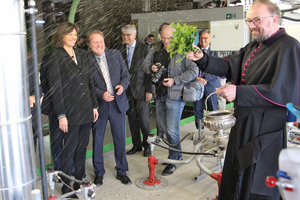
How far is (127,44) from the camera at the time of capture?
5.46 meters

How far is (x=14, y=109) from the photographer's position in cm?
178

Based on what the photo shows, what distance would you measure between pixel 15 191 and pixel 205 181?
3.20 m

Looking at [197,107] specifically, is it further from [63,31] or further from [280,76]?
[280,76]

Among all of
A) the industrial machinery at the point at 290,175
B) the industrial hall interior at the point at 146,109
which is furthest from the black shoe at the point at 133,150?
the industrial machinery at the point at 290,175

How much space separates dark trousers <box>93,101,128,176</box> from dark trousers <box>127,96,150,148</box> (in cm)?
101

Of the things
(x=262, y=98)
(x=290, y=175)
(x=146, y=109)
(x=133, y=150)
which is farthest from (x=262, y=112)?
(x=133, y=150)

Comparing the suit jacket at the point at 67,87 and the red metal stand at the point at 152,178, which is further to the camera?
the red metal stand at the point at 152,178

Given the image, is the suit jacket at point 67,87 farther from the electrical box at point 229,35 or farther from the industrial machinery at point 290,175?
the industrial machinery at point 290,175

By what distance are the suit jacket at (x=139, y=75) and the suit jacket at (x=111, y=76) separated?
80 cm

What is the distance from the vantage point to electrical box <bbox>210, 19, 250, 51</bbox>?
484 cm

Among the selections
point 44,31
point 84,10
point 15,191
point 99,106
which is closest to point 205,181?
point 99,106

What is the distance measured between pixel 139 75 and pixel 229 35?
1584 millimetres

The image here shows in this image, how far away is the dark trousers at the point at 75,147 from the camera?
385 centimetres

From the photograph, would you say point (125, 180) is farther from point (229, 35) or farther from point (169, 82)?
point (229, 35)
